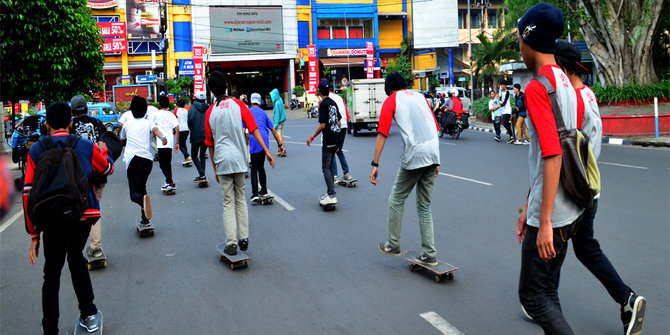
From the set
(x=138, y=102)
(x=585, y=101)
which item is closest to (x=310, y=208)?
(x=138, y=102)

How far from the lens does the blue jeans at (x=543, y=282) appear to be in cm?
284

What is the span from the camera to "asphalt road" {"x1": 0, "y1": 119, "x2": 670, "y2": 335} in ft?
14.1

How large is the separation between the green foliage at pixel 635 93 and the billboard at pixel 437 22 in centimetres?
3662

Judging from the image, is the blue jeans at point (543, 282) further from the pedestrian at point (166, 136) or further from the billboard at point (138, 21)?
the billboard at point (138, 21)

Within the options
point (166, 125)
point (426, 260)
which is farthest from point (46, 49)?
point (426, 260)

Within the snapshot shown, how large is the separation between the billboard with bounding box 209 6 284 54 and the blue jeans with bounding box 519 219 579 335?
49244 millimetres

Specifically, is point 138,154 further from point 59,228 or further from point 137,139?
point 59,228

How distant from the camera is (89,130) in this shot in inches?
254

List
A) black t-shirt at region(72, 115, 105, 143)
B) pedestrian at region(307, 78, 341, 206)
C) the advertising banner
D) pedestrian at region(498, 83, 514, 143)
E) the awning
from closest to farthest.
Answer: black t-shirt at region(72, 115, 105, 143)
pedestrian at region(307, 78, 341, 206)
pedestrian at region(498, 83, 514, 143)
the advertising banner
the awning

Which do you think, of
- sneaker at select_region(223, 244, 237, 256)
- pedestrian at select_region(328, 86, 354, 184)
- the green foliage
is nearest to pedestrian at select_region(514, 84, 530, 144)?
the green foliage

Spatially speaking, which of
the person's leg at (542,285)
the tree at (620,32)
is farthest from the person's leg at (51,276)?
the tree at (620,32)

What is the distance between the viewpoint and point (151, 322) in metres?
4.39

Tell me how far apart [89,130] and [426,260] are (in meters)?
4.02

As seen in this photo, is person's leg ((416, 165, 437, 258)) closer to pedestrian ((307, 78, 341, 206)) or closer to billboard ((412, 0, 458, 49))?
pedestrian ((307, 78, 341, 206))
